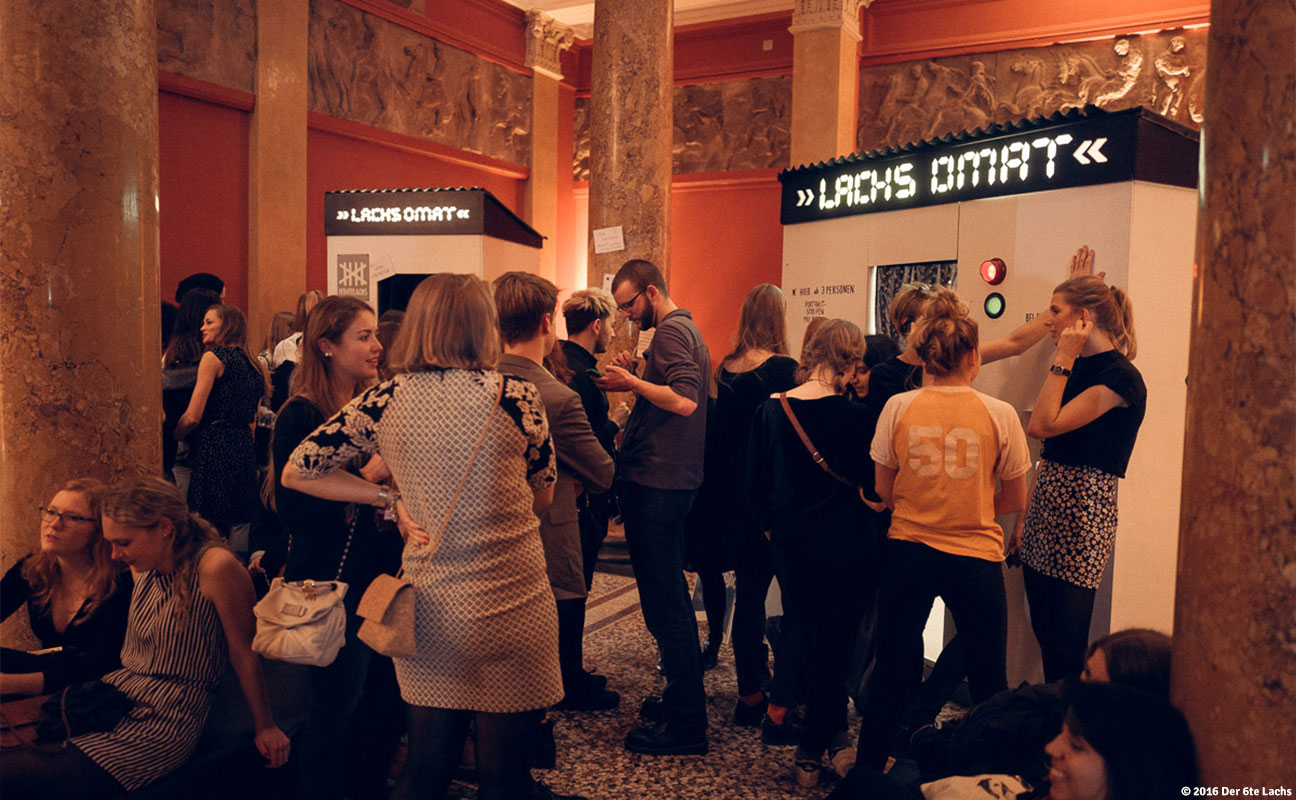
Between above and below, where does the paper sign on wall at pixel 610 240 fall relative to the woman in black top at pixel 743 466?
above

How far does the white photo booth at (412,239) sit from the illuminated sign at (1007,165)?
8.25 feet

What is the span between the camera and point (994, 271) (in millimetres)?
4059

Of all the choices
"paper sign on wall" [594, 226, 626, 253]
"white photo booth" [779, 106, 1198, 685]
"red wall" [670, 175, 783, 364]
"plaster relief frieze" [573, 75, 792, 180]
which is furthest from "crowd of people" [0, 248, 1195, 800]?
"plaster relief frieze" [573, 75, 792, 180]

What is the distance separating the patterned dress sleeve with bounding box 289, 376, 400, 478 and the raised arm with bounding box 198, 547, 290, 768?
0.58 metres

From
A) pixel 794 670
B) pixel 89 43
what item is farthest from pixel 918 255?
pixel 89 43

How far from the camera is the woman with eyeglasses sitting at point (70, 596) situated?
100 inches

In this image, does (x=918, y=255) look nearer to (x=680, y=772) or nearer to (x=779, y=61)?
(x=680, y=772)

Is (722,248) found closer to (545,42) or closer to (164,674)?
(545,42)

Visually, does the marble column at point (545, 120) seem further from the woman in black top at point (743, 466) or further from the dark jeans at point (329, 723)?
the dark jeans at point (329, 723)

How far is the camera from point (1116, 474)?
313 cm

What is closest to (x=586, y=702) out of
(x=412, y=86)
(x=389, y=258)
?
(x=389, y=258)

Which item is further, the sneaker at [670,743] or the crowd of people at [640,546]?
the sneaker at [670,743]

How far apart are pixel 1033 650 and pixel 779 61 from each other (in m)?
9.22

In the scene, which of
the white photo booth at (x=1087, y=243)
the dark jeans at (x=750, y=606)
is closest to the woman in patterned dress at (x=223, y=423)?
the dark jeans at (x=750, y=606)
